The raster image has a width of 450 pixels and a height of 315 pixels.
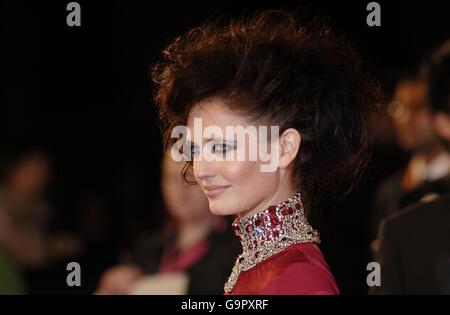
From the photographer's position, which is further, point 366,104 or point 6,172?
point 6,172

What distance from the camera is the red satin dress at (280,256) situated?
181 centimetres

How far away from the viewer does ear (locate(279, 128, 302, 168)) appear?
1.93 m

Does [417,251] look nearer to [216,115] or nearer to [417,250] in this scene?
[417,250]

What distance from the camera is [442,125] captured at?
2893mm

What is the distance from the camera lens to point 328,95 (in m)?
1.98

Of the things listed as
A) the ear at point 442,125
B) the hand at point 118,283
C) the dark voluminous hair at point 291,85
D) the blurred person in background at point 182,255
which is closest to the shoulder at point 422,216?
the ear at point 442,125

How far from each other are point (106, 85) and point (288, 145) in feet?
15.7

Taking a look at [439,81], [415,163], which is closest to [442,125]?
[439,81]

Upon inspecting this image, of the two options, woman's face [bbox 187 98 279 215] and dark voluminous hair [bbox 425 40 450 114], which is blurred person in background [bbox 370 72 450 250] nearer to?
dark voluminous hair [bbox 425 40 450 114]

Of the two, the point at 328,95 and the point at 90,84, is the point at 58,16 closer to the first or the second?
the point at 90,84

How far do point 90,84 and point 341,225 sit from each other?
9.30 feet

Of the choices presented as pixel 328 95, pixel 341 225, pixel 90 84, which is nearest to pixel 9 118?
pixel 90 84

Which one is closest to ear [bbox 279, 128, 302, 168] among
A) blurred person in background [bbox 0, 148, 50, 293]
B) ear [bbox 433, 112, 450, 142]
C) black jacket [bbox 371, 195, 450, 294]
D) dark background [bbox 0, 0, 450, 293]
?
black jacket [bbox 371, 195, 450, 294]

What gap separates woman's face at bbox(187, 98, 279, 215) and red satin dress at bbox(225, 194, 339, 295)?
51 mm
